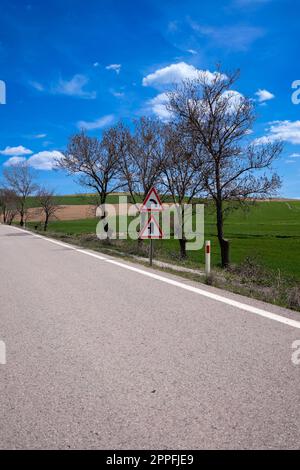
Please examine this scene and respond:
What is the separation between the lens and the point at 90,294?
7.99m

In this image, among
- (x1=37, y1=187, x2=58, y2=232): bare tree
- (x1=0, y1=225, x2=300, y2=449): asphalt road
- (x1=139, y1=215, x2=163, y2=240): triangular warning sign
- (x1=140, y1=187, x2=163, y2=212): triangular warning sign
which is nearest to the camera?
(x1=0, y1=225, x2=300, y2=449): asphalt road

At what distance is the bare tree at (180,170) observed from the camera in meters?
21.8

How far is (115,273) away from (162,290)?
2768 mm

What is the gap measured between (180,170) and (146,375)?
2048cm

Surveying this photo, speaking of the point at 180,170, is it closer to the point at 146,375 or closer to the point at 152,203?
the point at 152,203

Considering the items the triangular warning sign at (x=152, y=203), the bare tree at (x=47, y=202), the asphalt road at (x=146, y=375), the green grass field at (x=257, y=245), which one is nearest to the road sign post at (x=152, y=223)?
the triangular warning sign at (x=152, y=203)

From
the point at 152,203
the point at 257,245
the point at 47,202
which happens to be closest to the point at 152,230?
the point at 152,203

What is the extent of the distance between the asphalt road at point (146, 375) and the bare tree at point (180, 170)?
1531cm

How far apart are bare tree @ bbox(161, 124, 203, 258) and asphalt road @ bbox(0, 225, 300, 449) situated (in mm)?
15308

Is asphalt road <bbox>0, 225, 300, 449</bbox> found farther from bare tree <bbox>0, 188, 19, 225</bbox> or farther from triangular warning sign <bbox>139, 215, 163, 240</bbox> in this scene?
bare tree <bbox>0, 188, 19, 225</bbox>

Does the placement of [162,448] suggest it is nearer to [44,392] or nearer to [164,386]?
[164,386]

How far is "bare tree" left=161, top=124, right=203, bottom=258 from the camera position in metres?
21.8

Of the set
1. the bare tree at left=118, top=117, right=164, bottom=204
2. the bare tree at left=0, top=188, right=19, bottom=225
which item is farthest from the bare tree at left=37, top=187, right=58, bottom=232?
the bare tree at left=118, top=117, right=164, bottom=204

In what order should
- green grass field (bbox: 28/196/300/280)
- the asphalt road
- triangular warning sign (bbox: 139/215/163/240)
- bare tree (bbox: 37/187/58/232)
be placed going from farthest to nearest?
1. bare tree (bbox: 37/187/58/232)
2. green grass field (bbox: 28/196/300/280)
3. triangular warning sign (bbox: 139/215/163/240)
4. the asphalt road
